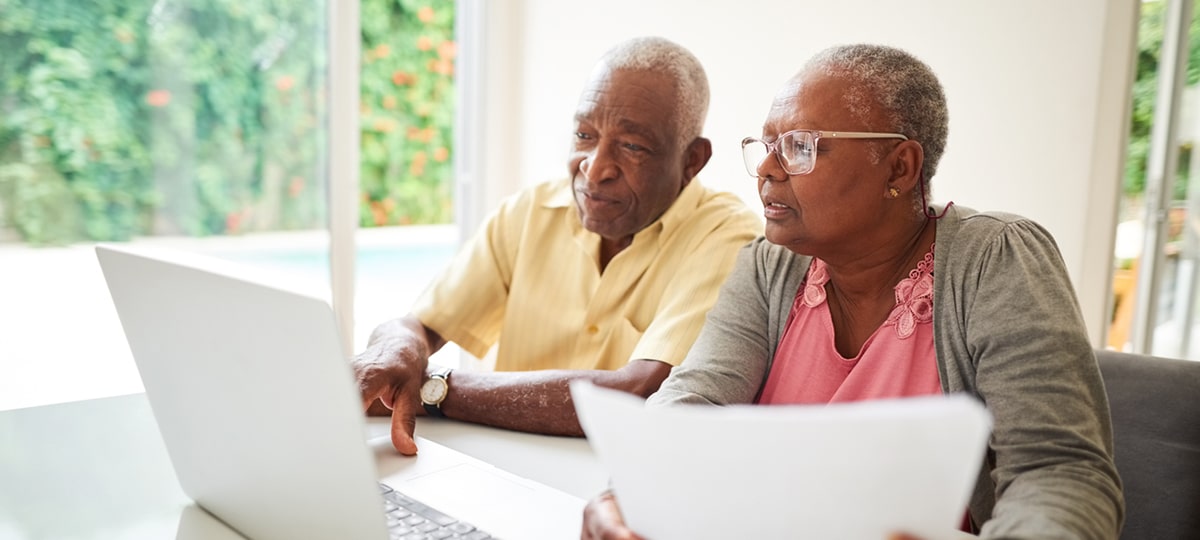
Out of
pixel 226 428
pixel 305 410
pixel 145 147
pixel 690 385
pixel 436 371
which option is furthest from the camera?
pixel 145 147

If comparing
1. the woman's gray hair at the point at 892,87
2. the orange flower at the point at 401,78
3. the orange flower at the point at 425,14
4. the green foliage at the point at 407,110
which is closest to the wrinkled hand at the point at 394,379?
the woman's gray hair at the point at 892,87

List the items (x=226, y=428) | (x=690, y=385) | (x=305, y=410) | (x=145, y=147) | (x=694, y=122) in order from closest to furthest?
1. (x=305, y=410)
2. (x=226, y=428)
3. (x=690, y=385)
4. (x=694, y=122)
5. (x=145, y=147)

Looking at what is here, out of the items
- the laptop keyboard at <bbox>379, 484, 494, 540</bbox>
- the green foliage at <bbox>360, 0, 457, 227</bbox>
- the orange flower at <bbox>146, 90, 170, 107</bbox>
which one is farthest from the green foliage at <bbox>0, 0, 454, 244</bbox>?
the laptop keyboard at <bbox>379, 484, 494, 540</bbox>

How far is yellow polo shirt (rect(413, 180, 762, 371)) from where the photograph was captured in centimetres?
177

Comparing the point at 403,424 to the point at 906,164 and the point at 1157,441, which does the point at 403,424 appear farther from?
the point at 1157,441

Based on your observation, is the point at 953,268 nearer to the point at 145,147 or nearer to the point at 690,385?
the point at 690,385

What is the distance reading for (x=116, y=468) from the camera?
1.08 m

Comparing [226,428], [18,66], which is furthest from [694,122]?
[18,66]

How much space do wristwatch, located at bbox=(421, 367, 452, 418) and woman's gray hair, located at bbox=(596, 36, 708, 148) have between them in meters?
0.71

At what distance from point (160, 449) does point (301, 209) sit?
6.31ft

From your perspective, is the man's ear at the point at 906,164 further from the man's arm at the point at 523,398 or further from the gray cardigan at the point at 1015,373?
the man's arm at the point at 523,398

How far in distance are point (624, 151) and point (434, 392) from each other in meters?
0.63

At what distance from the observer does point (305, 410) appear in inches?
27.5

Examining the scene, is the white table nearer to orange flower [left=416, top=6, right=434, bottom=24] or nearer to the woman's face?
the woman's face
